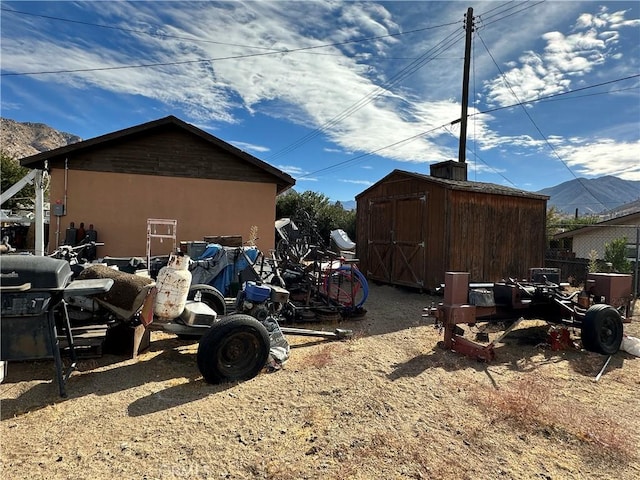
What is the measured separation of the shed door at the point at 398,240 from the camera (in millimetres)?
10164

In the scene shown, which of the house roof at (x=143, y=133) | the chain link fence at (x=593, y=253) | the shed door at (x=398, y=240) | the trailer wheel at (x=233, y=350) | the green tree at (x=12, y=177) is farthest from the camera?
the green tree at (x=12, y=177)

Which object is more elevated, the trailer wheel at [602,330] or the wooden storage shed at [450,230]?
the wooden storage shed at [450,230]

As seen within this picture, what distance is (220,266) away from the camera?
729cm

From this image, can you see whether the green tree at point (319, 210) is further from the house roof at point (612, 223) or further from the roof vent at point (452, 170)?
the roof vent at point (452, 170)

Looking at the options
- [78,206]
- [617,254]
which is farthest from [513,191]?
[78,206]

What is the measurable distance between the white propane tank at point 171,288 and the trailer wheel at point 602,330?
5133mm

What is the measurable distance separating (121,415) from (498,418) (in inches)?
126

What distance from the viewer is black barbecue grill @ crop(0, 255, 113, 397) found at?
3.11m

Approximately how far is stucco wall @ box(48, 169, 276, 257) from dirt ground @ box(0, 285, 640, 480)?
6073 millimetres

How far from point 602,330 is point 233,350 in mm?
4859

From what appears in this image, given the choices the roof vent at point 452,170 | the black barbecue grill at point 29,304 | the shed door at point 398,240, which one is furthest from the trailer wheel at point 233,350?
the roof vent at point 452,170

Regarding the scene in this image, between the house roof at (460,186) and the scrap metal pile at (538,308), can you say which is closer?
the scrap metal pile at (538,308)

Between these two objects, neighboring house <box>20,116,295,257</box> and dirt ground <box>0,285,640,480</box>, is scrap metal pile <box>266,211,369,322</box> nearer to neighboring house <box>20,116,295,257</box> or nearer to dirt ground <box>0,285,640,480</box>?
dirt ground <box>0,285,640,480</box>

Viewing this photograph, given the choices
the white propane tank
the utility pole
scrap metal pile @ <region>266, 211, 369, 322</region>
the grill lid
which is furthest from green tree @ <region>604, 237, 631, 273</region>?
the grill lid
